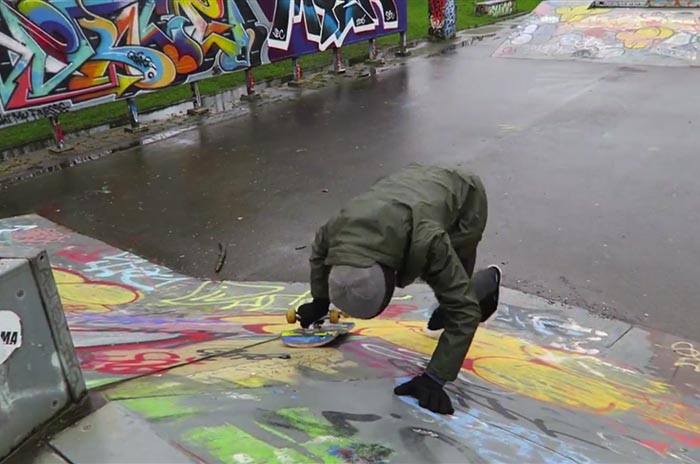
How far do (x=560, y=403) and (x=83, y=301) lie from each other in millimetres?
3890

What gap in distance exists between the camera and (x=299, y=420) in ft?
8.30

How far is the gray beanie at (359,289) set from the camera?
2.67 m

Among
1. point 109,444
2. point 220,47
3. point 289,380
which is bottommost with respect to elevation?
point 289,380

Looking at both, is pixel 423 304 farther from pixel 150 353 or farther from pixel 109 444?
pixel 109 444

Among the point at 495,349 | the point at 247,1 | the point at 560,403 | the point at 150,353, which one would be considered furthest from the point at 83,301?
the point at 247,1

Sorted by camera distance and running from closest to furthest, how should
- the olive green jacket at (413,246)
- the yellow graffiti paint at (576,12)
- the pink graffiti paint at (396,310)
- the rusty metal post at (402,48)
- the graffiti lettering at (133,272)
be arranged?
the olive green jacket at (413,246) → the pink graffiti paint at (396,310) → the graffiti lettering at (133,272) → the rusty metal post at (402,48) → the yellow graffiti paint at (576,12)

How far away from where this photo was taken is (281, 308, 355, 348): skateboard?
11.9 ft

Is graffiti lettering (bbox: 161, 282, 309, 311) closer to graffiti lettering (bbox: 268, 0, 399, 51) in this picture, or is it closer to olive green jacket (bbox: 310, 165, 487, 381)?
olive green jacket (bbox: 310, 165, 487, 381)

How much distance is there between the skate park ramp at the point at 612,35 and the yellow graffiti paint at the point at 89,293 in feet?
42.5

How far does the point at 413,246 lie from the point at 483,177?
539 cm

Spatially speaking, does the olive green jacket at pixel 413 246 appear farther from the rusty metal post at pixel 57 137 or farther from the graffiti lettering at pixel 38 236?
the rusty metal post at pixel 57 137

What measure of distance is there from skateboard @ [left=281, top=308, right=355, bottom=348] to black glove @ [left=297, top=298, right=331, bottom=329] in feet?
0.22

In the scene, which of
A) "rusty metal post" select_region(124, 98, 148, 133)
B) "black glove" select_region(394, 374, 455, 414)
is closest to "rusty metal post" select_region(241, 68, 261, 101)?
"rusty metal post" select_region(124, 98, 148, 133)

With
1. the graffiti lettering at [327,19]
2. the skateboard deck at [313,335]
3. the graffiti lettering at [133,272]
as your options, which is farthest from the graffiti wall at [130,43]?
the skateboard deck at [313,335]
